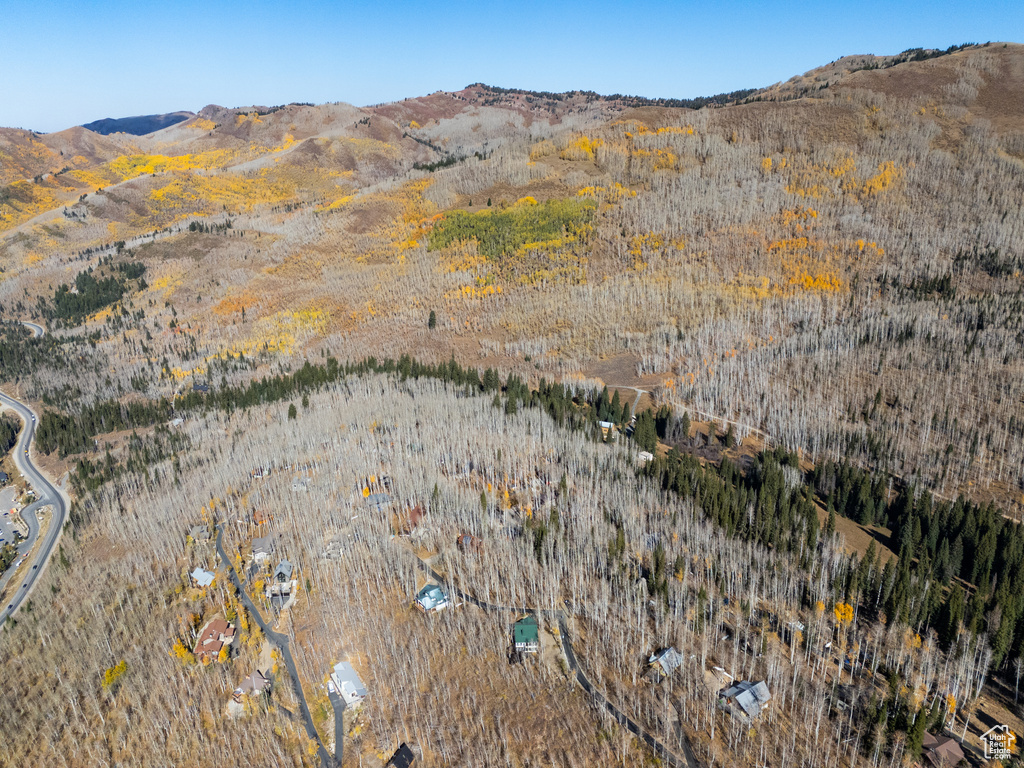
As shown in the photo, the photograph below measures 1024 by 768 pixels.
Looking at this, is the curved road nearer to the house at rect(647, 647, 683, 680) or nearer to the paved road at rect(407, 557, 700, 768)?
the paved road at rect(407, 557, 700, 768)

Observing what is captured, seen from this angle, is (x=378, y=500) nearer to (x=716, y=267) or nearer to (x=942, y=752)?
(x=942, y=752)

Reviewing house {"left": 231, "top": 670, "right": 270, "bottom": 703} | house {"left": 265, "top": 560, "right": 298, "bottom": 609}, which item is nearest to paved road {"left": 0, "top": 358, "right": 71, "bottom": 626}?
house {"left": 265, "top": 560, "right": 298, "bottom": 609}

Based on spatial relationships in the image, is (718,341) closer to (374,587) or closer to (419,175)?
(374,587)

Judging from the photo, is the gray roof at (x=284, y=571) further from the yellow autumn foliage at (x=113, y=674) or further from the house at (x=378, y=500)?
the yellow autumn foliage at (x=113, y=674)

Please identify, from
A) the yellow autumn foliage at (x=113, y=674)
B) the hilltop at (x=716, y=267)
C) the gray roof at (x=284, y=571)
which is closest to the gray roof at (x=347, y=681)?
the gray roof at (x=284, y=571)

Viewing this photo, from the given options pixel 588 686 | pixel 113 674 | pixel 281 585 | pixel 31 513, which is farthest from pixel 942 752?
pixel 31 513

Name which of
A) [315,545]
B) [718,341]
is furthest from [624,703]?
[718,341]
